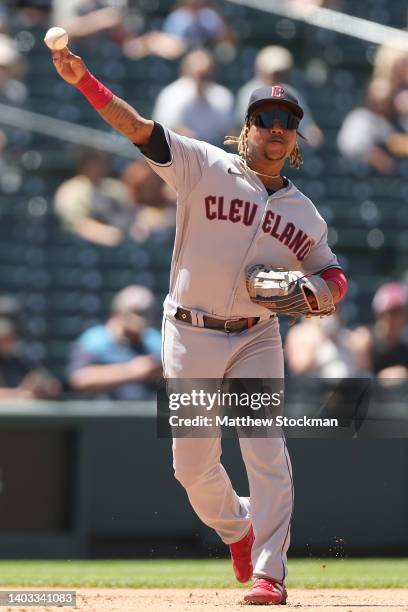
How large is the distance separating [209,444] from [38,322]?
4.98 metres

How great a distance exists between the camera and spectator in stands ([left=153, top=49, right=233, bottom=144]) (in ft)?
33.2

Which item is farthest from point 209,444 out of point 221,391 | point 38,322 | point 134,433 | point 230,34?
point 230,34

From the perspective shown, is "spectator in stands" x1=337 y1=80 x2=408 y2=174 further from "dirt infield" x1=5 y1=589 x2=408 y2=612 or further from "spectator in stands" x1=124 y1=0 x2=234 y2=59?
"dirt infield" x1=5 y1=589 x2=408 y2=612

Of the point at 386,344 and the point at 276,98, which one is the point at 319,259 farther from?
the point at 386,344

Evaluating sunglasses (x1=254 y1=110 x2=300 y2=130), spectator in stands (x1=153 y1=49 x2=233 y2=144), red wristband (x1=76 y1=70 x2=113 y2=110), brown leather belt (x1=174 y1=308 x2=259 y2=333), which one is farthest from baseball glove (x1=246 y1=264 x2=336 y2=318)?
spectator in stands (x1=153 y1=49 x2=233 y2=144)

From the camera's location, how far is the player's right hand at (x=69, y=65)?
467cm

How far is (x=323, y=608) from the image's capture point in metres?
4.85

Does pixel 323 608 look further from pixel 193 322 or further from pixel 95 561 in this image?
pixel 95 561

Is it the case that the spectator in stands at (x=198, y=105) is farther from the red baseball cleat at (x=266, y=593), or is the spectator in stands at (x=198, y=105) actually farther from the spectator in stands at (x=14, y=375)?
the red baseball cleat at (x=266, y=593)

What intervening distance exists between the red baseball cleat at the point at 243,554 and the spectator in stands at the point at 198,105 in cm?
523

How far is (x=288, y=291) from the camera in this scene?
15.7 ft

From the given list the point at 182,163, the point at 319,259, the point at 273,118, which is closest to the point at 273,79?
the point at 319,259

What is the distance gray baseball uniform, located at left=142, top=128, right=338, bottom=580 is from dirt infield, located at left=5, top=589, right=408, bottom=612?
1.08 feet

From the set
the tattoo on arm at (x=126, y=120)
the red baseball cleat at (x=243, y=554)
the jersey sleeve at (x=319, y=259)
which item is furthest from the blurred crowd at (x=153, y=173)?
the tattoo on arm at (x=126, y=120)
